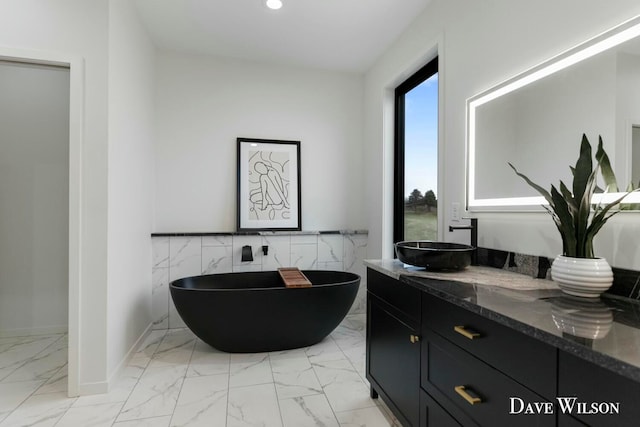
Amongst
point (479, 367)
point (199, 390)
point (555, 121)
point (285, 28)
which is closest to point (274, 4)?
point (285, 28)

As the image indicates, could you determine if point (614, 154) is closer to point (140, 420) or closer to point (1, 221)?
point (140, 420)

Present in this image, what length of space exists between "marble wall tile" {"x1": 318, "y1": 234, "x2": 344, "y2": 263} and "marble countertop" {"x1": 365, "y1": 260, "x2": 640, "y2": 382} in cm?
197

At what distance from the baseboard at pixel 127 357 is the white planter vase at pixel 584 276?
8.49ft

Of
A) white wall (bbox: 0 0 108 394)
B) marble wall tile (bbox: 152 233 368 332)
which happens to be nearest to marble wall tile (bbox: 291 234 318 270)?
marble wall tile (bbox: 152 233 368 332)

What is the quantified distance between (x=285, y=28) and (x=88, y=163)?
192 cm

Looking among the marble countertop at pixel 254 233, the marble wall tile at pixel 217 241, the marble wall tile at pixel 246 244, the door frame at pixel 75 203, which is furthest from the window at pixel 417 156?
the door frame at pixel 75 203

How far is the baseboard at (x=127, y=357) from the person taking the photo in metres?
2.15

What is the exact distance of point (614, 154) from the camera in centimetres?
123

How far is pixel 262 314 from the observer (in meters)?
2.50

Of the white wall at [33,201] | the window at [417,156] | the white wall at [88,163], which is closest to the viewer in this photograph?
the white wall at [88,163]

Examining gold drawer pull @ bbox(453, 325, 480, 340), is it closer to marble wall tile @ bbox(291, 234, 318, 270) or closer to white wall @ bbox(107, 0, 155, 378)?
white wall @ bbox(107, 0, 155, 378)

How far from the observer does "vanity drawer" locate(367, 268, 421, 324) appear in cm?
149

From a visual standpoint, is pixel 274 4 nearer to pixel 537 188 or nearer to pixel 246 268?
pixel 537 188

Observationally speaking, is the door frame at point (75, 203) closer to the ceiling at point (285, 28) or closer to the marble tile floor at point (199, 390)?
the marble tile floor at point (199, 390)
